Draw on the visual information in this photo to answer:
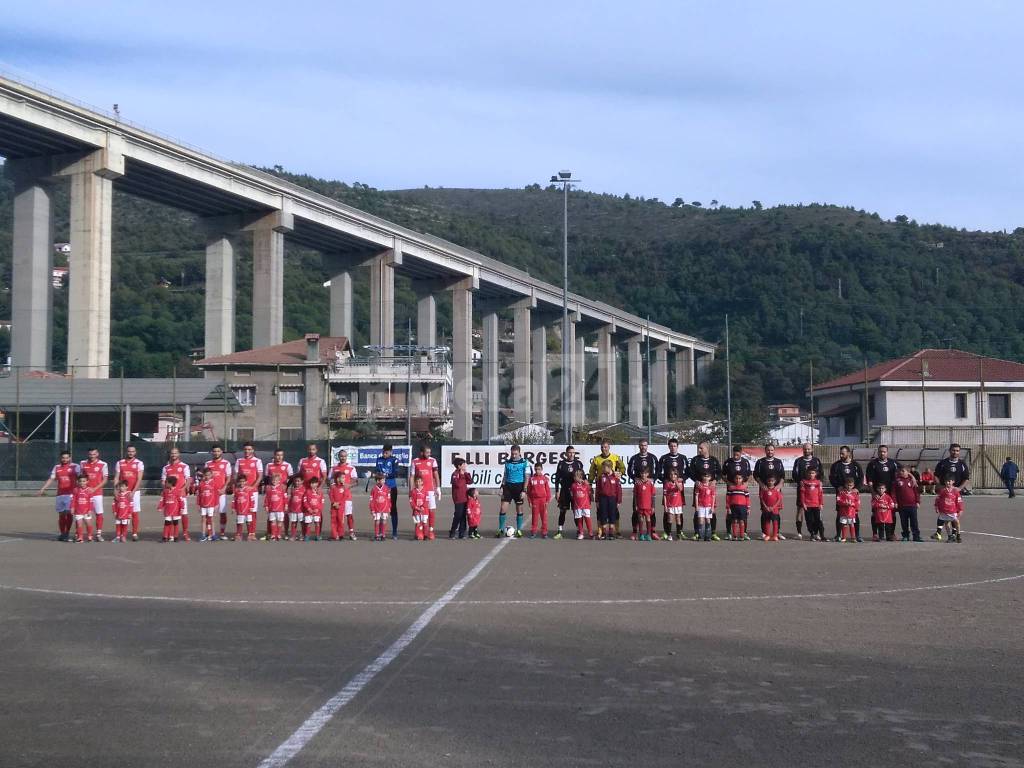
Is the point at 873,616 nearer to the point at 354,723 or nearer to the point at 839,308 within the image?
the point at 354,723

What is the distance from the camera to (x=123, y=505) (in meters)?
19.1

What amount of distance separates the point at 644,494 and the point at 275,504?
6639 mm

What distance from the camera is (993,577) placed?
13.4 meters

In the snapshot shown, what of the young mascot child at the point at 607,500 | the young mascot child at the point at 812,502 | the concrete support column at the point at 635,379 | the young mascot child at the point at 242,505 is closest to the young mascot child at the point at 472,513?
the young mascot child at the point at 607,500

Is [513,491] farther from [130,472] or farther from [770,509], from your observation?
[130,472]

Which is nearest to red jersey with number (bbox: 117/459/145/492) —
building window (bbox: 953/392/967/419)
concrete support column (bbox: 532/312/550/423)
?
building window (bbox: 953/392/967/419)

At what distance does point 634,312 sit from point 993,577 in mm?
110471

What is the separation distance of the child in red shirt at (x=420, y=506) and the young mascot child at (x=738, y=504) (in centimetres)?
542

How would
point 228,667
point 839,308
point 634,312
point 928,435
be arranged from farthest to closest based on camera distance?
point 634,312 → point 839,308 → point 928,435 → point 228,667

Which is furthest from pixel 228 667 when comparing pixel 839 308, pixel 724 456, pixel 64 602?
pixel 839 308

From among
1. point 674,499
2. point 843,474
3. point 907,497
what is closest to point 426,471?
point 674,499

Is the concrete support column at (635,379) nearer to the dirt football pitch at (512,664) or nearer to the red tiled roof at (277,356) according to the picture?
the red tiled roof at (277,356)

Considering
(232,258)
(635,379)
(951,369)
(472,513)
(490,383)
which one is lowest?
(472,513)

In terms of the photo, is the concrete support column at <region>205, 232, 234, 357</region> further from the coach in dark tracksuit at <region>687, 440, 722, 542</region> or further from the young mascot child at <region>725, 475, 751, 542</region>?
the young mascot child at <region>725, 475, 751, 542</region>
